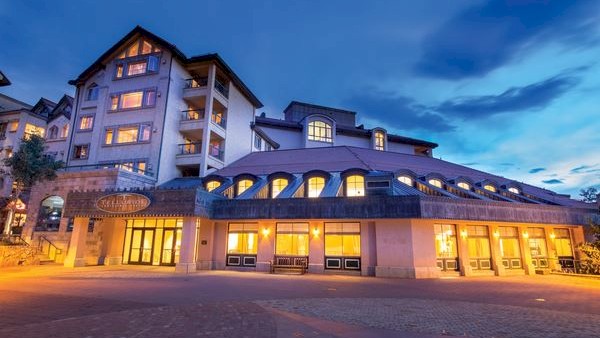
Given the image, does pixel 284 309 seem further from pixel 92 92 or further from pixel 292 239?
pixel 92 92

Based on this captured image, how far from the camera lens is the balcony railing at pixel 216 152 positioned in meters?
27.5

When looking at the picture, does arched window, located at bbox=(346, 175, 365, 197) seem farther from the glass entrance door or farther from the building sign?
the glass entrance door

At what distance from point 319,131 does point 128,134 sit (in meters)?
19.5

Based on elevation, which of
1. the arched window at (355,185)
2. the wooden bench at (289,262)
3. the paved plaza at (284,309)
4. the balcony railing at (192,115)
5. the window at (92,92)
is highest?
the window at (92,92)

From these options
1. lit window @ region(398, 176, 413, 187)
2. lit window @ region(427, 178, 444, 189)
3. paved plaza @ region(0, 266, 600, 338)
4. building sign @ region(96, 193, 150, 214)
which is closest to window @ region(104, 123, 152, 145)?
building sign @ region(96, 193, 150, 214)

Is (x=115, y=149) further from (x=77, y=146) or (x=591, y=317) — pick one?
(x=591, y=317)

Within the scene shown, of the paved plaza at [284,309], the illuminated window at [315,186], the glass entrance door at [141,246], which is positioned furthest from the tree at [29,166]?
the illuminated window at [315,186]

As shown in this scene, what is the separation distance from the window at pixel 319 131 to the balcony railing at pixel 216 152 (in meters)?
10.9

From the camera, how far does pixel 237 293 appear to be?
11.6 meters

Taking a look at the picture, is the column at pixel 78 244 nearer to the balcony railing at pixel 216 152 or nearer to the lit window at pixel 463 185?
the balcony railing at pixel 216 152

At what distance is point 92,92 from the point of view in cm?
2972

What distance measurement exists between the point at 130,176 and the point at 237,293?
15.8 m

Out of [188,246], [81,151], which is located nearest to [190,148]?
[81,151]

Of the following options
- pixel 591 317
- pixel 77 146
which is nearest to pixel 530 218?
pixel 591 317
